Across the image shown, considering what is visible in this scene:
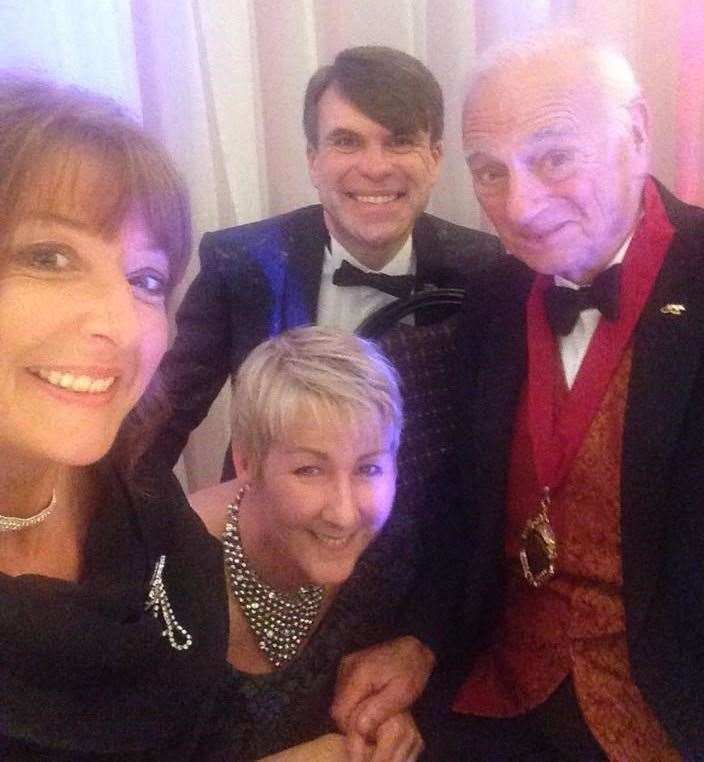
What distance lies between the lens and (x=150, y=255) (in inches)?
32.9

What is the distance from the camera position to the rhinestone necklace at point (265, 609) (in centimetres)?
116

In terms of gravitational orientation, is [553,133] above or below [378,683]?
above

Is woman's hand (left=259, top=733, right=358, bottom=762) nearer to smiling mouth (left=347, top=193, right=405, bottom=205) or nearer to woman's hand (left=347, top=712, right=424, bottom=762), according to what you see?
woman's hand (left=347, top=712, right=424, bottom=762)

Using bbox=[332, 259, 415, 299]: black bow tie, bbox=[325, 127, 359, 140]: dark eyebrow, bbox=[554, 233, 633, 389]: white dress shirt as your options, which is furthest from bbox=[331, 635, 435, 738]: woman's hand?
bbox=[325, 127, 359, 140]: dark eyebrow

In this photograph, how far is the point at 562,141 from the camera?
106cm

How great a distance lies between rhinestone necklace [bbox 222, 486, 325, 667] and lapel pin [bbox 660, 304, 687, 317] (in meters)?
0.63

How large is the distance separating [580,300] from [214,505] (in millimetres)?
613

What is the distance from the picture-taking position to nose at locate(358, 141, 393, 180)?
4.65 ft

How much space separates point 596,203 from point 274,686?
77cm

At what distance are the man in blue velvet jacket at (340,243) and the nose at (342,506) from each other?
457 mm

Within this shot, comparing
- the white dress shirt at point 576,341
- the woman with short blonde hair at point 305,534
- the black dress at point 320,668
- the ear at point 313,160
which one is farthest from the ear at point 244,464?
the ear at point 313,160

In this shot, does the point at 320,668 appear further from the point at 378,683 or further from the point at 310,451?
the point at 310,451

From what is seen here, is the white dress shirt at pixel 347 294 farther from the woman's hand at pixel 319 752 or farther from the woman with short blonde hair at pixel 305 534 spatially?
the woman's hand at pixel 319 752

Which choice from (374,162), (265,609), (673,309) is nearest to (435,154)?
(374,162)
